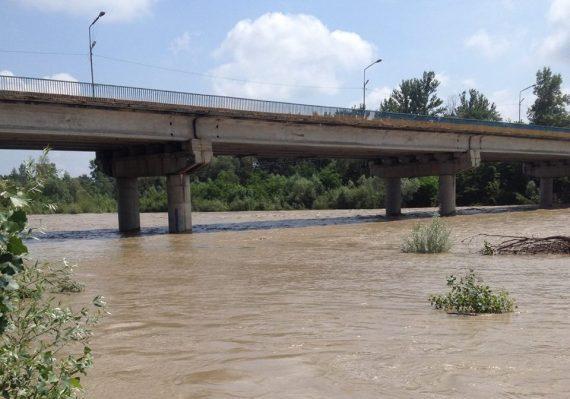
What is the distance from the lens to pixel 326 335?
7.04 metres

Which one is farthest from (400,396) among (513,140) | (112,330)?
(513,140)

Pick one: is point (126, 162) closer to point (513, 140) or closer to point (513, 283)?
point (513, 283)

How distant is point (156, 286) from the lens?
39.8 ft

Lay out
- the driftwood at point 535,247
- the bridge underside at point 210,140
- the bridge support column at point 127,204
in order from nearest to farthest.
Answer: the driftwood at point 535,247 → the bridge underside at point 210,140 → the bridge support column at point 127,204

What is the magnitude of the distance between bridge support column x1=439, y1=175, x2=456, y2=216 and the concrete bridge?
75 millimetres

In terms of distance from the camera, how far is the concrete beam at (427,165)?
4344 cm

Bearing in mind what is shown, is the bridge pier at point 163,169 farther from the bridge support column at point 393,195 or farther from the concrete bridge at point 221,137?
the bridge support column at point 393,195

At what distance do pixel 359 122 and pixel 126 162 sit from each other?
45.9ft

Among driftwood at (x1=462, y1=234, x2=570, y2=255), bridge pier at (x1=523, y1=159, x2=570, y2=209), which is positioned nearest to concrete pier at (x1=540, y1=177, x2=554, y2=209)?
bridge pier at (x1=523, y1=159, x2=570, y2=209)

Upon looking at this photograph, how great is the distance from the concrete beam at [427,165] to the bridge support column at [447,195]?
26.6 inches

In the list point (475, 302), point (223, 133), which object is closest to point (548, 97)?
point (223, 133)

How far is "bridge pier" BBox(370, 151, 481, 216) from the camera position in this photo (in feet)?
143

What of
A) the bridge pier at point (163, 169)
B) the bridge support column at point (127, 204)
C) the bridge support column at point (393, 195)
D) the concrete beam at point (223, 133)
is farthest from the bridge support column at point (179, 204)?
the bridge support column at point (393, 195)

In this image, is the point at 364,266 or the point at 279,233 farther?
the point at 279,233
